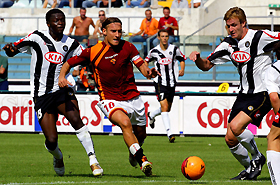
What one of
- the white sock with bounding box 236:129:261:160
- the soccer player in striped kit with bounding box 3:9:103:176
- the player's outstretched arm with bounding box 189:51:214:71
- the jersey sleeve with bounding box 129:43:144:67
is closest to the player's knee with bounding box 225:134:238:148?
the white sock with bounding box 236:129:261:160

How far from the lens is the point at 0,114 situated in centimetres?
1546

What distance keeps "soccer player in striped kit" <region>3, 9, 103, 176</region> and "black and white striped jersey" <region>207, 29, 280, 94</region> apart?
93.2 inches

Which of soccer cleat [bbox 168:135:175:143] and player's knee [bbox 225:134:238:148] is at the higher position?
player's knee [bbox 225:134:238:148]

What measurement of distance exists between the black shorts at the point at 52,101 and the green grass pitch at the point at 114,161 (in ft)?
3.09

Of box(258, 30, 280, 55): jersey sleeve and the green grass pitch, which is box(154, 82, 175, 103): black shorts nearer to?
the green grass pitch

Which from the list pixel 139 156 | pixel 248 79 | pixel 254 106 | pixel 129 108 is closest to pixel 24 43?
pixel 129 108

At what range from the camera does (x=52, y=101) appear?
781 cm

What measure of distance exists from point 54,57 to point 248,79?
2.87m

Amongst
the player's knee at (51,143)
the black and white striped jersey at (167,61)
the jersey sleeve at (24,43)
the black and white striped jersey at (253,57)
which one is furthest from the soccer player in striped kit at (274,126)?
the black and white striped jersey at (167,61)

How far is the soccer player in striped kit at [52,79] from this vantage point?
7719 mm

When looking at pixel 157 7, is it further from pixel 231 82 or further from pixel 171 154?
pixel 171 154

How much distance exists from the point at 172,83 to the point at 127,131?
6.84 metres

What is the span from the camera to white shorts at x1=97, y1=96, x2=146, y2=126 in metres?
7.50

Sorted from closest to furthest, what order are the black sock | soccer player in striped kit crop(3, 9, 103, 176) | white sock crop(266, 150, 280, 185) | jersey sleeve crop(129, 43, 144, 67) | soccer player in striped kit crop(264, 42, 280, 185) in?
white sock crop(266, 150, 280, 185)
soccer player in striped kit crop(264, 42, 280, 185)
the black sock
jersey sleeve crop(129, 43, 144, 67)
soccer player in striped kit crop(3, 9, 103, 176)
